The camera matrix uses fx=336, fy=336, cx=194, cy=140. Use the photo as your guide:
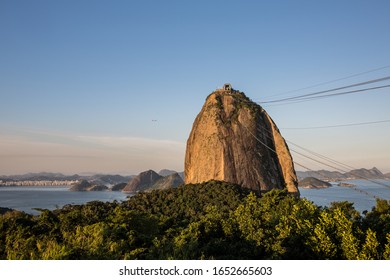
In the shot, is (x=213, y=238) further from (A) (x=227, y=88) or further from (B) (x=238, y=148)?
(A) (x=227, y=88)

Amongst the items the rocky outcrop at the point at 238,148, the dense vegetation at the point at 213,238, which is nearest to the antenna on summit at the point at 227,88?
the rocky outcrop at the point at 238,148

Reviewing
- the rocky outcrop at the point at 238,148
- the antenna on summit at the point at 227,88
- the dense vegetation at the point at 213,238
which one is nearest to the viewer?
the dense vegetation at the point at 213,238

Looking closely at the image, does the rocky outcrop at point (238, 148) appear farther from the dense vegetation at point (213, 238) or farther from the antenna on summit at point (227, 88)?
the dense vegetation at point (213, 238)

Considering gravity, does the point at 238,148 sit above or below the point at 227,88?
below

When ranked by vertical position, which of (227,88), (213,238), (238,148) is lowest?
(213,238)

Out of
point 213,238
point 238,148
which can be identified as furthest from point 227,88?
point 213,238

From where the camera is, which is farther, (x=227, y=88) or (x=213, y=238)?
(x=227, y=88)

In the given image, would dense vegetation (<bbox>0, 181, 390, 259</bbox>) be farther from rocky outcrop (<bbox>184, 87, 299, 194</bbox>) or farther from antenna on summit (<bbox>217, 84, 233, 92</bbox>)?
antenna on summit (<bbox>217, 84, 233, 92</bbox>)

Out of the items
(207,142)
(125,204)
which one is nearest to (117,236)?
(125,204)
